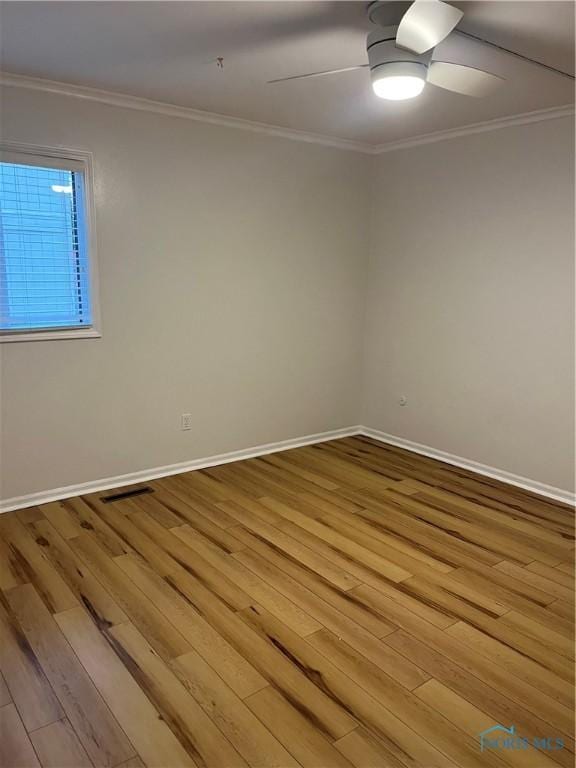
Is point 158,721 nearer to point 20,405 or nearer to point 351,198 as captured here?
point 20,405

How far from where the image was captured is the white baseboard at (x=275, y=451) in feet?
11.4

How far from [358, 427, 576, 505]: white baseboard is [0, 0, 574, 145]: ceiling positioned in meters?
2.41

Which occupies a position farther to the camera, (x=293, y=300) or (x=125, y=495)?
(x=293, y=300)

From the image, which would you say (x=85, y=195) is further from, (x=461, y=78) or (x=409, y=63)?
(x=461, y=78)

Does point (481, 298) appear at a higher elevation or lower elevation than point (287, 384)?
higher

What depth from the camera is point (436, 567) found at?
2844 millimetres

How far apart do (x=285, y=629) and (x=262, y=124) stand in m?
3.27

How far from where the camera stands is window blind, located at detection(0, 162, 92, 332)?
3.16 metres

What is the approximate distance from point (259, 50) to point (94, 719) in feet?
9.17

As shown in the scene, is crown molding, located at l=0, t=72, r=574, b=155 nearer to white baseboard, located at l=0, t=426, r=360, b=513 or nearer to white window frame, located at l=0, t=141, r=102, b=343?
white window frame, located at l=0, t=141, r=102, b=343

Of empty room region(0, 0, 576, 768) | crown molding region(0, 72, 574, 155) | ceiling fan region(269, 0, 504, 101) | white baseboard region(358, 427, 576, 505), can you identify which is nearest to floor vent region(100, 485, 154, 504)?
empty room region(0, 0, 576, 768)

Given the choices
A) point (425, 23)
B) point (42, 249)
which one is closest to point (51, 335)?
point (42, 249)

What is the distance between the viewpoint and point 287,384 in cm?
452

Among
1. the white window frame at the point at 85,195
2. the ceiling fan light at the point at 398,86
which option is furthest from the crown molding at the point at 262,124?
the ceiling fan light at the point at 398,86
